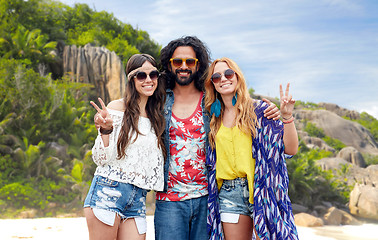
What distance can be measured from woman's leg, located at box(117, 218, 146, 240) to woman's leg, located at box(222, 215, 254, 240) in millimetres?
682

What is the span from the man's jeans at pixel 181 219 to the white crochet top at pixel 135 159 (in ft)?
0.78

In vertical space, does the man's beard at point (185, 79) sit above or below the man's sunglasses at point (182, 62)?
below

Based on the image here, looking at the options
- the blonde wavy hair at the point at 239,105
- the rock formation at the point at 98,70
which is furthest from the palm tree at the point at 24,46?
the blonde wavy hair at the point at 239,105

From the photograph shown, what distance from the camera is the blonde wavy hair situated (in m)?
2.95

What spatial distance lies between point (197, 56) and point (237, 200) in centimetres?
149

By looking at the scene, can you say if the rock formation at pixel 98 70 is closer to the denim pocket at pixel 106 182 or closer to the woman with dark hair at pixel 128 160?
the woman with dark hair at pixel 128 160

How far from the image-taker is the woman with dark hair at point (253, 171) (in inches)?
113

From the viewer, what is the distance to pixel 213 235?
3010 millimetres

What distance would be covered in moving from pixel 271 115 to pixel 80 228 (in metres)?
4.99

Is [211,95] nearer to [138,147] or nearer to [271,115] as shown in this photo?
[271,115]

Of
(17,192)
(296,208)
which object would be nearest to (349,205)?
(296,208)

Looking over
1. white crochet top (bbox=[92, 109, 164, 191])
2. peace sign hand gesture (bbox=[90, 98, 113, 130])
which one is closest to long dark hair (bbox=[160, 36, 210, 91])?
white crochet top (bbox=[92, 109, 164, 191])

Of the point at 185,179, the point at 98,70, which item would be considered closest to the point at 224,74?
the point at 185,179

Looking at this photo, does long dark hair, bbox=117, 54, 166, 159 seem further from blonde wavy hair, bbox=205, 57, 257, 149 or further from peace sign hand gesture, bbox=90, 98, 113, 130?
blonde wavy hair, bbox=205, 57, 257, 149
